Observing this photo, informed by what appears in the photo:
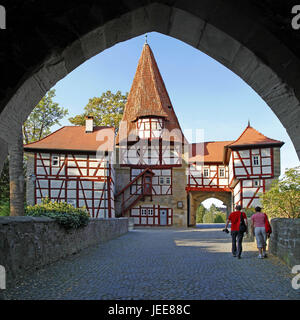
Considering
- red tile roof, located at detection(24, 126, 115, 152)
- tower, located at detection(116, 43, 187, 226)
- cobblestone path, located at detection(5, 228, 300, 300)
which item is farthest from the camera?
tower, located at detection(116, 43, 187, 226)

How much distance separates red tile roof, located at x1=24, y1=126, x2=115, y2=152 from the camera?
26.1 m

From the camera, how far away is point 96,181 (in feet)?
84.9

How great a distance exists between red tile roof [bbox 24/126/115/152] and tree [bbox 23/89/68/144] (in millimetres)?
1160

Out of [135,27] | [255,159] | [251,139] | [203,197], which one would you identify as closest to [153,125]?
[203,197]

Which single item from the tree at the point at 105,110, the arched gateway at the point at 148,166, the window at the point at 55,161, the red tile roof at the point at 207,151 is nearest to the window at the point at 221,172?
the arched gateway at the point at 148,166

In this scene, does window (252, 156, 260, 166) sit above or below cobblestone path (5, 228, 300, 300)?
above

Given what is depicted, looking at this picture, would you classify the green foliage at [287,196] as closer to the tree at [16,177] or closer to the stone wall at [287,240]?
the stone wall at [287,240]

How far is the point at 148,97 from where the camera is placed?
34938mm

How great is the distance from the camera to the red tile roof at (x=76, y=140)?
26062 millimetres

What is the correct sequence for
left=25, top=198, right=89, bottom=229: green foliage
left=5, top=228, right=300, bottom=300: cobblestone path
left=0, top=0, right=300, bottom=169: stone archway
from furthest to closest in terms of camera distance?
left=25, top=198, right=89, bottom=229: green foliage, left=5, top=228, right=300, bottom=300: cobblestone path, left=0, top=0, right=300, bottom=169: stone archway

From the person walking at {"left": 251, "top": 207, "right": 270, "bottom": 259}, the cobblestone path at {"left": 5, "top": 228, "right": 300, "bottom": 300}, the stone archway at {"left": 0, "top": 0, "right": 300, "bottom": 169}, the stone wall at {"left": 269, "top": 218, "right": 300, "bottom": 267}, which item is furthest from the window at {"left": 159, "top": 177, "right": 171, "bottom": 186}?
the stone archway at {"left": 0, "top": 0, "right": 300, "bottom": 169}

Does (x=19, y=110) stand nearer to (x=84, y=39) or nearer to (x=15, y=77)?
(x=15, y=77)

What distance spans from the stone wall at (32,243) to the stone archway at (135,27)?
9.70 feet

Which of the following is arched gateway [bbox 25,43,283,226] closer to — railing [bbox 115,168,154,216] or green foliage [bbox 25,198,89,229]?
railing [bbox 115,168,154,216]
